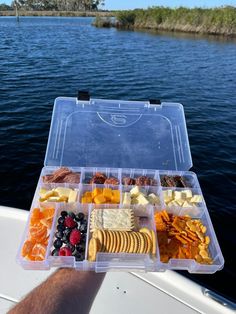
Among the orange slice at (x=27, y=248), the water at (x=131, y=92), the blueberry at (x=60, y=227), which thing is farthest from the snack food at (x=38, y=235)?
the water at (x=131, y=92)

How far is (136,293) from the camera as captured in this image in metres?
3.07

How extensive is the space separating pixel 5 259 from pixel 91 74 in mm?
14982

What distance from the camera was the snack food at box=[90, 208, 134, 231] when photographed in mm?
2463

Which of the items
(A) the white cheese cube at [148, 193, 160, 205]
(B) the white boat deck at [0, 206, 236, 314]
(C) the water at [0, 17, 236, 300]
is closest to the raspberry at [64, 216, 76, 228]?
(A) the white cheese cube at [148, 193, 160, 205]

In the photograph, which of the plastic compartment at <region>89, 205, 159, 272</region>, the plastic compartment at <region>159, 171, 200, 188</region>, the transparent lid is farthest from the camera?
the transparent lid

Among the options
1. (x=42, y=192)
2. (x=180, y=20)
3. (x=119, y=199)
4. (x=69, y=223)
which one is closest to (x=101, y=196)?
(x=119, y=199)

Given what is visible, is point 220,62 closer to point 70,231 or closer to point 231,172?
point 231,172

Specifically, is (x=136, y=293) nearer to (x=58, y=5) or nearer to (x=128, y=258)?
(x=128, y=258)

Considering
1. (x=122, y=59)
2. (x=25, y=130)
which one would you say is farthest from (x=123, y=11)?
(x=25, y=130)

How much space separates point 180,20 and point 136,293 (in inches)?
1596

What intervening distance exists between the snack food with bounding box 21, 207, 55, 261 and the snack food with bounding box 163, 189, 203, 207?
42.2 inches

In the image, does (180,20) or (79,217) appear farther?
(180,20)

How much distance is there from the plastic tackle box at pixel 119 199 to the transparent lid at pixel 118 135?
0.04 ft

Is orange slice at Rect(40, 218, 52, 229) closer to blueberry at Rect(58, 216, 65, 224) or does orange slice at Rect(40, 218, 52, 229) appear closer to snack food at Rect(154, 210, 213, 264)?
blueberry at Rect(58, 216, 65, 224)
